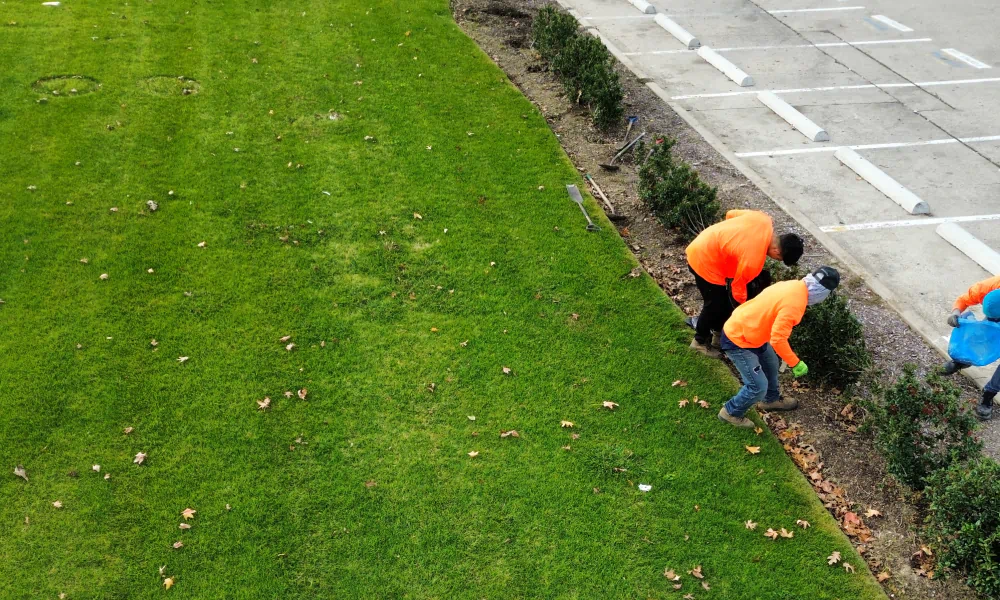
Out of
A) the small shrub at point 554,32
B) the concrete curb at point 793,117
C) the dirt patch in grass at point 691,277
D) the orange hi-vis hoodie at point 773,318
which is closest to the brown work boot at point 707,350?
the dirt patch in grass at point 691,277

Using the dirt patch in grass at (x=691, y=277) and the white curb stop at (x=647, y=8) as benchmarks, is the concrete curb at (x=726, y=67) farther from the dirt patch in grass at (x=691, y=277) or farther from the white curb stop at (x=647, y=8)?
the white curb stop at (x=647, y=8)

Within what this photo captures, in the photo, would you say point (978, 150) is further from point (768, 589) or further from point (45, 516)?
point (45, 516)

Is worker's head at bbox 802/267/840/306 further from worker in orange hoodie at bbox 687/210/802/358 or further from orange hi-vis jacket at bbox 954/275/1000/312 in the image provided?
orange hi-vis jacket at bbox 954/275/1000/312

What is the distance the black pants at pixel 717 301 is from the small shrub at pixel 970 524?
249 cm

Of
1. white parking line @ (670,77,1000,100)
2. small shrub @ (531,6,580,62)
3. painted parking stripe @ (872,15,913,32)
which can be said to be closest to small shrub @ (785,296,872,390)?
white parking line @ (670,77,1000,100)

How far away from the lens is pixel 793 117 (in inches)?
523

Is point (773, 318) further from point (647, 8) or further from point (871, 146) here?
point (647, 8)

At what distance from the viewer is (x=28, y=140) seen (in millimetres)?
11406

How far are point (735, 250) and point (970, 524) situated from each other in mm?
3121

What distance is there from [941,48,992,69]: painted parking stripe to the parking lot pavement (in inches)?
2.0

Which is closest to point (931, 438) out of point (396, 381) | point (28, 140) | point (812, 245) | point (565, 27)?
point (812, 245)

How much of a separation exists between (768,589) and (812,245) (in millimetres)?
5410

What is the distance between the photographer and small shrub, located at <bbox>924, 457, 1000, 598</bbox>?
585 centimetres

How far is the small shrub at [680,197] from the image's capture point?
33.0ft
